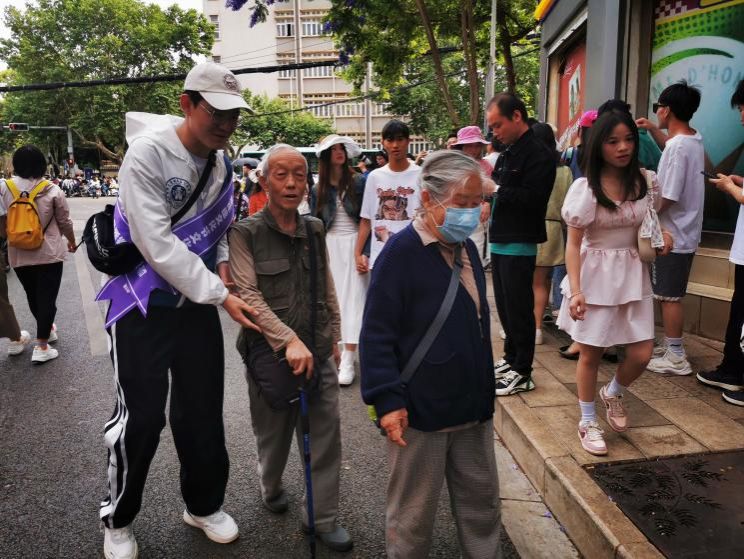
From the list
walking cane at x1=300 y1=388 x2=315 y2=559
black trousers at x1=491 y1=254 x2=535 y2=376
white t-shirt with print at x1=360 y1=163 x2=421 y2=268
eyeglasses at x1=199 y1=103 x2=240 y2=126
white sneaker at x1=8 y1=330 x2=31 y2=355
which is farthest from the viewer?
white sneaker at x1=8 y1=330 x2=31 y2=355

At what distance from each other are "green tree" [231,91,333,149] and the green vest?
1596 inches

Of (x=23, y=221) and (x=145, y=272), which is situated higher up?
(x=23, y=221)

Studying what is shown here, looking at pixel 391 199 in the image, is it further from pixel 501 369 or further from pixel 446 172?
pixel 446 172

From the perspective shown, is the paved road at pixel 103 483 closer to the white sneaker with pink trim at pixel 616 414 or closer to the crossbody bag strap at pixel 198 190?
the white sneaker with pink trim at pixel 616 414

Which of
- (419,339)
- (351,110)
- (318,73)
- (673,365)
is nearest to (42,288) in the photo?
(419,339)

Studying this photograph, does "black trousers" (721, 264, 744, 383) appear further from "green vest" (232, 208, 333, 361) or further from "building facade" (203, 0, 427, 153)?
"building facade" (203, 0, 427, 153)

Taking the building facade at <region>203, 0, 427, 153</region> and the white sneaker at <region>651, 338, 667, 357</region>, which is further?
the building facade at <region>203, 0, 427, 153</region>

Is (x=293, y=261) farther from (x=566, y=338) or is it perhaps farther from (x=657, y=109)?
(x=566, y=338)

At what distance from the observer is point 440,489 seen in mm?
2162

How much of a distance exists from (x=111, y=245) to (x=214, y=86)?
729 mm

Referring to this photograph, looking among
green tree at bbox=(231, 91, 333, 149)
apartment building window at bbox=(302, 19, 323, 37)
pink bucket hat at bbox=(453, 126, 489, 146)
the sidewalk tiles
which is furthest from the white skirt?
apartment building window at bbox=(302, 19, 323, 37)

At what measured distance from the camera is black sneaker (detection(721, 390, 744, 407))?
12.0ft

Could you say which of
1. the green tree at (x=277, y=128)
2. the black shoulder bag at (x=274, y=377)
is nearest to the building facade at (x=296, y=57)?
the green tree at (x=277, y=128)

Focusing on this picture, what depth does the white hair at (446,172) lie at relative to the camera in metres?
2.06
